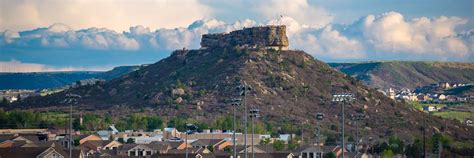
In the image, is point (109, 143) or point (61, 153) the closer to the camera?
point (61, 153)

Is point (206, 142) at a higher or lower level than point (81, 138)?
lower

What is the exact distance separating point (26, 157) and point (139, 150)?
132ft

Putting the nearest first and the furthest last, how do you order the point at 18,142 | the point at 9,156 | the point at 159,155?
the point at 9,156, the point at 159,155, the point at 18,142

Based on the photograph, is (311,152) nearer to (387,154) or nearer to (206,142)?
(387,154)

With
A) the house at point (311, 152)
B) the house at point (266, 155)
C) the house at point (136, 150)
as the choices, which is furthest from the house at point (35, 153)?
the house at point (311, 152)

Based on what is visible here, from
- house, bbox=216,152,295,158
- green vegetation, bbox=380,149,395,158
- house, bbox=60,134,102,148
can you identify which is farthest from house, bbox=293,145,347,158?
house, bbox=60,134,102,148

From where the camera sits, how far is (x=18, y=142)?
160 metres

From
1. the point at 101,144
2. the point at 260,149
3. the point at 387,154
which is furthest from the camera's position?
the point at 101,144

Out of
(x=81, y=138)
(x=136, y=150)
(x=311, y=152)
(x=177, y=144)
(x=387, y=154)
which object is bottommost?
(x=387, y=154)

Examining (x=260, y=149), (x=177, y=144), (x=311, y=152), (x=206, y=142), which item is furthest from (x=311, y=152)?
(x=206, y=142)

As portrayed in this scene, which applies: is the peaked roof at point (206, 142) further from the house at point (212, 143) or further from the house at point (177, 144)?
the house at point (177, 144)

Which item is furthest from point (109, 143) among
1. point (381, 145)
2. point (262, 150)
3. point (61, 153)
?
point (61, 153)

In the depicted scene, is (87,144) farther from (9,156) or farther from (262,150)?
(9,156)

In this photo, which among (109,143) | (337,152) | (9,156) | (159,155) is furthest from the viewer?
(109,143)
